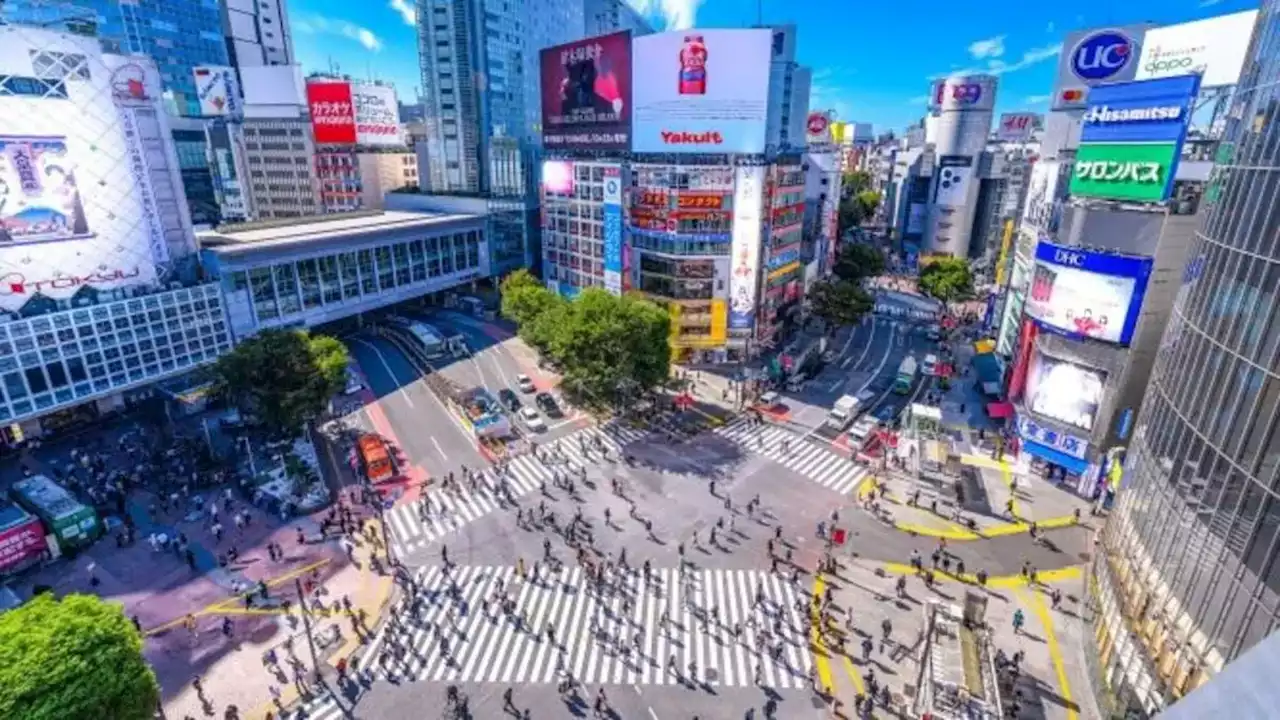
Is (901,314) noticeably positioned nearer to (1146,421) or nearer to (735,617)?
(1146,421)

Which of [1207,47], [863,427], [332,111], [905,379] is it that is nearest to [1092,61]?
[1207,47]

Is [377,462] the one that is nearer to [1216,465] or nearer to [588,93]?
[1216,465]

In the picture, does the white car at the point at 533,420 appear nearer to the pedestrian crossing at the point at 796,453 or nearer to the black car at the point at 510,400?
the black car at the point at 510,400

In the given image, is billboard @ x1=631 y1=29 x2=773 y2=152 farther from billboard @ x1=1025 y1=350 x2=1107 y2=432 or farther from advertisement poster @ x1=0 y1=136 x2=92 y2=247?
advertisement poster @ x1=0 y1=136 x2=92 y2=247

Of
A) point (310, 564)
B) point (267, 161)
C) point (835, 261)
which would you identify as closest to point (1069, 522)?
point (310, 564)

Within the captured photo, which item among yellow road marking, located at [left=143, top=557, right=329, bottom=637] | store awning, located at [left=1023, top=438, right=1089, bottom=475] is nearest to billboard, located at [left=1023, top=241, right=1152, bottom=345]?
store awning, located at [left=1023, top=438, right=1089, bottom=475]
